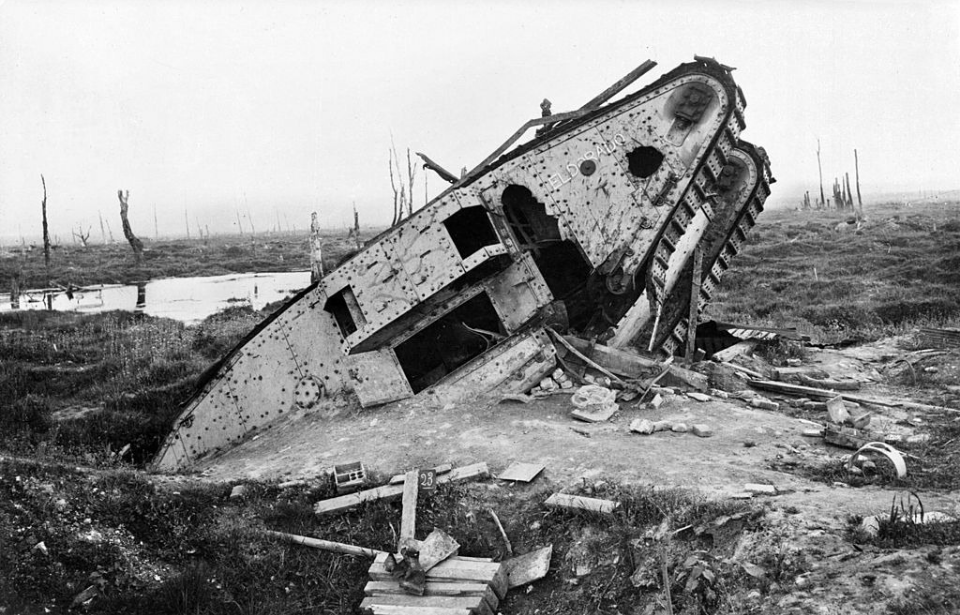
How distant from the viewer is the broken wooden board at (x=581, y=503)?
15.3 feet

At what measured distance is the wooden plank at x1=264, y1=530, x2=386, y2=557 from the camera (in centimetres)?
470

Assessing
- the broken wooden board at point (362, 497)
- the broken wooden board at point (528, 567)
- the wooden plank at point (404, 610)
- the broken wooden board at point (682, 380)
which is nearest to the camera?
the wooden plank at point (404, 610)

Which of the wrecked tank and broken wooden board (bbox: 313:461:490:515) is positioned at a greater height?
the wrecked tank

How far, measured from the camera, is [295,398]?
7.91m

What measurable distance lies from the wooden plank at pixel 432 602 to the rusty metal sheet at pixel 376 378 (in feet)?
11.6

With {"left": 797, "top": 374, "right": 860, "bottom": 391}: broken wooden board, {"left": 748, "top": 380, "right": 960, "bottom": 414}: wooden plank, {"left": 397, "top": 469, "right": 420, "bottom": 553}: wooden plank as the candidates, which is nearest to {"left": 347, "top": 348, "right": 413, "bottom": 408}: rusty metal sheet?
{"left": 397, "top": 469, "right": 420, "bottom": 553}: wooden plank

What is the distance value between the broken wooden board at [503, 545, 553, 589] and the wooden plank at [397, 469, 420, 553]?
0.71 meters

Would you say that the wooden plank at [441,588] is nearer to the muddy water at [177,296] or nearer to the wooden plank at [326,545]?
the wooden plank at [326,545]

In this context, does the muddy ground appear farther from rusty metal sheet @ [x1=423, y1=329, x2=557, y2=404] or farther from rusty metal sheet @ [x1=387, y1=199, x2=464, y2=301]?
rusty metal sheet @ [x1=387, y1=199, x2=464, y2=301]

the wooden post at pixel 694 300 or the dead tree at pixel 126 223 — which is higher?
the dead tree at pixel 126 223

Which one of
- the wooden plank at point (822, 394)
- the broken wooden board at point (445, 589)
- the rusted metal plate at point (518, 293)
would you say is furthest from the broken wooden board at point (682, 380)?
the broken wooden board at point (445, 589)

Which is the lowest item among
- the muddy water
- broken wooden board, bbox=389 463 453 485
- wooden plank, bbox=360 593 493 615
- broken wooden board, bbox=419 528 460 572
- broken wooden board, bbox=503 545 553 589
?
wooden plank, bbox=360 593 493 615

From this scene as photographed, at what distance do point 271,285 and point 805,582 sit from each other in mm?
26960

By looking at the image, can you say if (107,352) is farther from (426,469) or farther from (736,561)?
(736,561)
